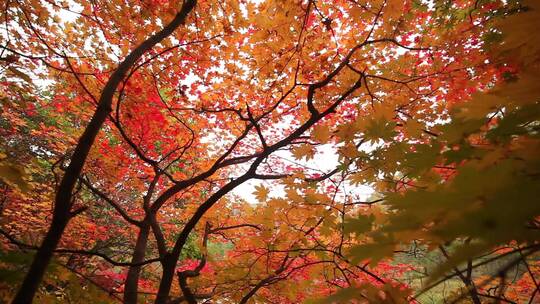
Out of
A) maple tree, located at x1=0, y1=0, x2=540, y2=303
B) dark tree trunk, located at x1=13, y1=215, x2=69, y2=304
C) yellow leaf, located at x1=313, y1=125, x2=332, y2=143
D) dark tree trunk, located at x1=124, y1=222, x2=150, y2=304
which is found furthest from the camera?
dark tree trunk, located at x1=124, y1=222, x2=150, y2=304

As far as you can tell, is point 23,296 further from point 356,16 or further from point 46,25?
point 46,25

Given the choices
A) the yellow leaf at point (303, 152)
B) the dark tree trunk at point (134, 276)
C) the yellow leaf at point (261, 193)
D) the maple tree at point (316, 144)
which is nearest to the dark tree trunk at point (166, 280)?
the maple tree at point (316, 144)

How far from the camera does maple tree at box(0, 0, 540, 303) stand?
68 cm

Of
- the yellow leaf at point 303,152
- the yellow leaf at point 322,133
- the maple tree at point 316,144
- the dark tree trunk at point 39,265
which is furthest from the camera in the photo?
the yellow leaf at point 303,152

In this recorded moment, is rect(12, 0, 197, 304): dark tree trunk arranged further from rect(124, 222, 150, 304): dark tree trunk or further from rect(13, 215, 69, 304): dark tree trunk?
rect(124, 222, 150, 304): dark tree trunk

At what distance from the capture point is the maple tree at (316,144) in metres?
0.68

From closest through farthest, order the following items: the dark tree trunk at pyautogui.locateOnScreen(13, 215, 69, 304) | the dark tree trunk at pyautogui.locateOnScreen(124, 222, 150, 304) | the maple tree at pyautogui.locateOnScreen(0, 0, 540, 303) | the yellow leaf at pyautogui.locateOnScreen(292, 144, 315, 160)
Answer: the maple tree at pyautogui.locateOnScreen(0, 0, 540, 303)
the dark tree trunk at pyautogui.locateOnScreen(13, 215, 69, 304)
the yellow leaf at pyautogui.locateOnScreen(292, 144, 315, 160)
the dark tree trunk at pyautogui.locateOnScreen(124, 222, 150, 304)

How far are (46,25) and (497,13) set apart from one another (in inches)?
257

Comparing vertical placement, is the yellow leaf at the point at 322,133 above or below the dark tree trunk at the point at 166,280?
above

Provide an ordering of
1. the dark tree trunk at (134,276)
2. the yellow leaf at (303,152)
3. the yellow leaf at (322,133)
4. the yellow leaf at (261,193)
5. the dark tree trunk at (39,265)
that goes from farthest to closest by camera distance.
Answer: the dark tree trunk at (134,276) → the yellow leaf at (261,193) → the yellow leaf at (303,152) → the yellow leaf at (322,133) → the dark tree trunk at (39,265)

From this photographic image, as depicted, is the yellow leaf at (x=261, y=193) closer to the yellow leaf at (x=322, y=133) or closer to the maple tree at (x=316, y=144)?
the maple tree at (x=316, y=144)

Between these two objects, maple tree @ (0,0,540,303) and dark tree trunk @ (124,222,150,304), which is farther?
dark tree trunk @ (124,222,150,304)

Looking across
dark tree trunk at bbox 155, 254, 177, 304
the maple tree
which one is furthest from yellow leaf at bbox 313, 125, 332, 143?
dark tree trunk at bbox 155, 254, 177, 304

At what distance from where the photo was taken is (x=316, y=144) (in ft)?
10.6
